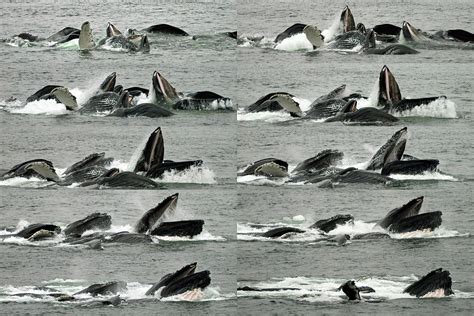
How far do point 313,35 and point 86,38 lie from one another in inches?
69.7

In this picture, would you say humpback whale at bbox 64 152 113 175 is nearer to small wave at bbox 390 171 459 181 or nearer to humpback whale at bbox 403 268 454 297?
small wave at bbox 390 171 459 181

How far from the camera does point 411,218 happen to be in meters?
8.24

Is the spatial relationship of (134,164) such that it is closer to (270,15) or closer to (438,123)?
(270,15)

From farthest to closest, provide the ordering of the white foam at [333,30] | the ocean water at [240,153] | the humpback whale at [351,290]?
the white foam at [333,30]
the ocean water at [240,153]
the humpback whale at [351,290]

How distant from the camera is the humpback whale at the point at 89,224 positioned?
8227mm

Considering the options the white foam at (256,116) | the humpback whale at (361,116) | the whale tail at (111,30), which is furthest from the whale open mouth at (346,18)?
the whale tail at (111,30)

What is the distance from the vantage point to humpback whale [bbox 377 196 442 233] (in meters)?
8.24

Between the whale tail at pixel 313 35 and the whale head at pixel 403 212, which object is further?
the whale tail at pixel 313 35

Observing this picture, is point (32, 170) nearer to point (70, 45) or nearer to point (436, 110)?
point (70, 45)

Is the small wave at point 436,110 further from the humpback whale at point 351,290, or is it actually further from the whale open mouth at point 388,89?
the humpback whale at point 351,290

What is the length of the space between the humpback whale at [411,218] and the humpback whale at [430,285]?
0.37 meters

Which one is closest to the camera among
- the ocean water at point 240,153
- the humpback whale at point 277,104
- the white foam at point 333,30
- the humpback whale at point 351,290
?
the humpback whale at point 351,290

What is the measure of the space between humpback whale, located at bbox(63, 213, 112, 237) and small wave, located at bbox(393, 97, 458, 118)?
2381 mm

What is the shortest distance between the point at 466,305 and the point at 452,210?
2.40 feet
